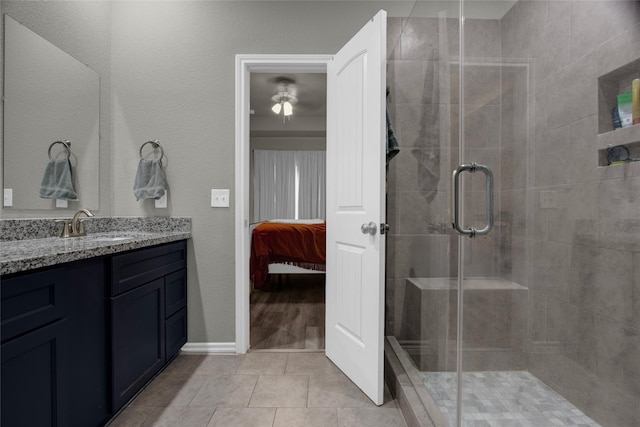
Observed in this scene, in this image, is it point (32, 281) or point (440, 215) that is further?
point (440, 215)

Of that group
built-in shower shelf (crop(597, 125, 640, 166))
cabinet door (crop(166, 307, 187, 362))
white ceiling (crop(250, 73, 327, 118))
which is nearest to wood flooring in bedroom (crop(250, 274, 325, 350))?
cabinet door (crop(166, 307, 187, 362))

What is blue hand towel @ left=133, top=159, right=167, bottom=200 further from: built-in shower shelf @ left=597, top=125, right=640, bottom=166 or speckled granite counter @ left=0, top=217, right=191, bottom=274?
built-in shower shelf @ left=597, top=125, right=640, bottom=166

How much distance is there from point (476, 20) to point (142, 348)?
2179 mm

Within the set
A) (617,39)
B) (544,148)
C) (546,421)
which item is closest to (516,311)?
(546,421)

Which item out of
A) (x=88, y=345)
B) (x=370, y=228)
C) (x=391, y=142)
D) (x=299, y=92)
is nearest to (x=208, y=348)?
(x=88, y=345)

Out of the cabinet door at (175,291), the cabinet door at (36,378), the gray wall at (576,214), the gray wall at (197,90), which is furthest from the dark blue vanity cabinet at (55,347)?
the gray wall at (576,214)

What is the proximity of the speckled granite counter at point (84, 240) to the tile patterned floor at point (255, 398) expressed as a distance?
2.67ft

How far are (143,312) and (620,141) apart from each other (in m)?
2.09

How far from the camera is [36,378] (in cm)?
101

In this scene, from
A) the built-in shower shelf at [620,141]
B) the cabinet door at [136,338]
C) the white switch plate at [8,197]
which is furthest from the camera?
the white switch plate at [8,197]

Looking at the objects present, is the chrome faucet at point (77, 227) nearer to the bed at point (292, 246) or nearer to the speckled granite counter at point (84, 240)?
the speckled granite counter at point (84, 240)

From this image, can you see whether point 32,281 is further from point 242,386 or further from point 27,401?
point 242,386

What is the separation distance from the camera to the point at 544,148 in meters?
1.18

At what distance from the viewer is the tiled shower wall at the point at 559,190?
984mm
